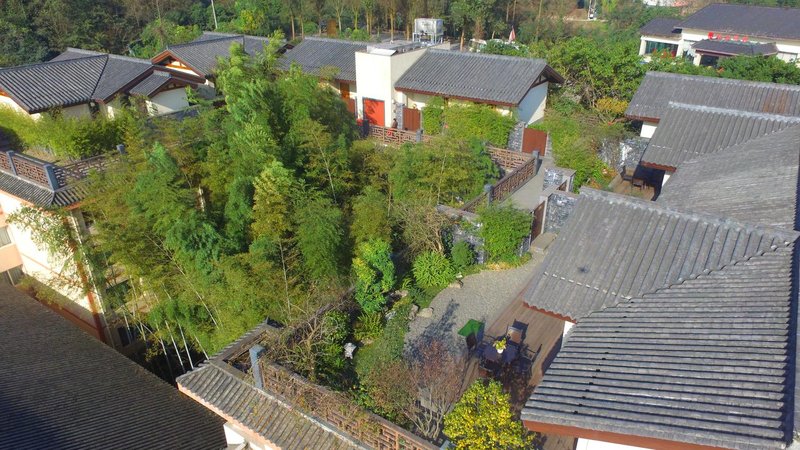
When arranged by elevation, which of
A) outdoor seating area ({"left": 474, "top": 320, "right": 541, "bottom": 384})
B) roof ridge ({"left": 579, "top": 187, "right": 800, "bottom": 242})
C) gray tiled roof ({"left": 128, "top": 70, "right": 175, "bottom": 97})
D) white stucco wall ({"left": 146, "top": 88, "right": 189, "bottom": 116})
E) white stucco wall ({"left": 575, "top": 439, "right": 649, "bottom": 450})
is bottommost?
outdoor seating area ({"left": 474, "top": 320, "right": 541, "bottom": 384})

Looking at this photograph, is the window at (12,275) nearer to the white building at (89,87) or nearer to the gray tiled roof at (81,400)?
the gray tiled roof at (81,400)

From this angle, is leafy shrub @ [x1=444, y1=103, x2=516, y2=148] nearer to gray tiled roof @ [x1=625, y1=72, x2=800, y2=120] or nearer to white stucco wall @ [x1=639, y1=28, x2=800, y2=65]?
gray tiled roof @ [x1=625, y1=72, x2=800, y2=120]

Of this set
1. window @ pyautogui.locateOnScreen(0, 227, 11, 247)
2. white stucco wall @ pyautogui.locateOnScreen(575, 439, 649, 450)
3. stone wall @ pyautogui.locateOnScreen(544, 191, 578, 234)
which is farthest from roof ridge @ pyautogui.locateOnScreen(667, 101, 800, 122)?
window @ pyautogui.locateOnScreen(0, 227, 11, 247)

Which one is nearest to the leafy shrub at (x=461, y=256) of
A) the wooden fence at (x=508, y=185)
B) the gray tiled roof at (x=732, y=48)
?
the wooden fence at (x=508, y=185)

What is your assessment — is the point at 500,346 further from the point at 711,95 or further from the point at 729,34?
the point at 729,34

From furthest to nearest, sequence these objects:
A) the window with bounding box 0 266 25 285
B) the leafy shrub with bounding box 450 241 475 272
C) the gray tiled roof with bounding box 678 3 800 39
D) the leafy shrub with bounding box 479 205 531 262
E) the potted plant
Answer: the gray tiled roof with bounding box 678 3 800 39 → the window with bounding box 0 266 25 285 → the leafy shrub with bounding box 450 241 475 272 → the leafy shrub with bounding box 479 205 531 262 → the potted plant

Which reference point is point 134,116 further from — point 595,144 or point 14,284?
point 595,144
